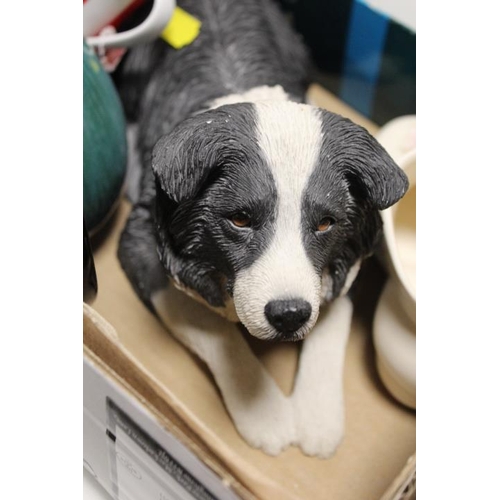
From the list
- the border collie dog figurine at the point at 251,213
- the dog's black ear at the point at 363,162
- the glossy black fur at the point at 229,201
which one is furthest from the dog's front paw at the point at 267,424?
the dog's black ear at the point at 363,162

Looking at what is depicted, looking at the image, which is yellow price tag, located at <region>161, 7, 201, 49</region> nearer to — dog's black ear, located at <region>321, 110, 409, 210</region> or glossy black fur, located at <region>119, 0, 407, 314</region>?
glossy black fur, located at <region>119, 0, 407, 314</region>

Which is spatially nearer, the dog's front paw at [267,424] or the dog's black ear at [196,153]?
the dog's black ear at [196,153]

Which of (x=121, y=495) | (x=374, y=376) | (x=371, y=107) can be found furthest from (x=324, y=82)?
(x=121, y=495)

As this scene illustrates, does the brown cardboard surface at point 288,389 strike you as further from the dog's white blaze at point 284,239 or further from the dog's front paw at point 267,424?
the dog's white blaze at point 284,239

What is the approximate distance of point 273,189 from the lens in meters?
0.51

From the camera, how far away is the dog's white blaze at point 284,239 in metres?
0.50

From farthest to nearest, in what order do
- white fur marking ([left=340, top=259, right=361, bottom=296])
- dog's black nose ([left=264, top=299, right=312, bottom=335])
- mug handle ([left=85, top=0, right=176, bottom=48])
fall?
mug handle ([left=85, top=0, right=176, bottom=48]), white fur marking ([left=340, top=259, right=361, bottom=296]), dog's black nose ([left=264, top=299, right=312, bottom=335])

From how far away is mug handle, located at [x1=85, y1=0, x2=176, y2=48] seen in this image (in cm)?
75

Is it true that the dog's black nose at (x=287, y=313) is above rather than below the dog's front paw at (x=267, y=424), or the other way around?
above

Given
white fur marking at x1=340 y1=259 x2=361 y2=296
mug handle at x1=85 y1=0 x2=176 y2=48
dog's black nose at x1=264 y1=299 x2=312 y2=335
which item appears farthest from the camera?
mug handle at x1=85 y1=0 x2=176 y2=48

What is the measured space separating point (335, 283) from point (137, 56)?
0.39 meters

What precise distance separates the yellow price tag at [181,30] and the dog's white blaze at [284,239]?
1.02 feet

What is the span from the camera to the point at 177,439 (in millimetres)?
544

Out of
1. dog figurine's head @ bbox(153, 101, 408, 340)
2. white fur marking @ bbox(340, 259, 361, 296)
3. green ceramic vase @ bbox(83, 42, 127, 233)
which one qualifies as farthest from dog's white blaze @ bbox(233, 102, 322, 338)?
green ceramic vase @ bbox(83, 42, 127, 233)
